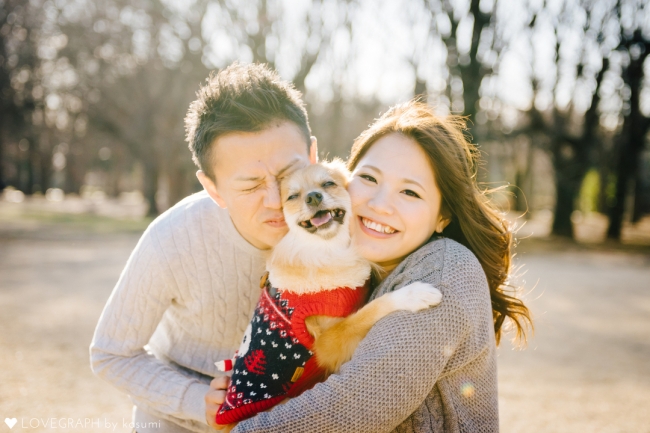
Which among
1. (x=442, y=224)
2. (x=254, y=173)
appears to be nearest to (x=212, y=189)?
(x=254, y=173)

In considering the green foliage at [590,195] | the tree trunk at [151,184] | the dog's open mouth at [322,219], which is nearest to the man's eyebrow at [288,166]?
the dog's open mouth at [322,219]

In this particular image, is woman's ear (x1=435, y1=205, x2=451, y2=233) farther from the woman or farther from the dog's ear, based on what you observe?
the dog's ear

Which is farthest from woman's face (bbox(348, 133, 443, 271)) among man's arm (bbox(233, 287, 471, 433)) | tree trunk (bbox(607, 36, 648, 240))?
tree trunk (bbox(607, 36, 648, 240))

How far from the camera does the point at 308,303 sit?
243 cm

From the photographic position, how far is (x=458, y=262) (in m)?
2.10

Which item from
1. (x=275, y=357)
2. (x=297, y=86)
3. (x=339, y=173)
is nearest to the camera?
(x=275, y=357)

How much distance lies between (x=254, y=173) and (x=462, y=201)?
3.86ft

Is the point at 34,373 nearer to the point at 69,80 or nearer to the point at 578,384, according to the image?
the point at 578,384

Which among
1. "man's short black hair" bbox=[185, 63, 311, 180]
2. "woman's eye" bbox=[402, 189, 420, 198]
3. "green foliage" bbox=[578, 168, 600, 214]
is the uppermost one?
"man's short black hair" bbox=[185, 63, 311, 180]

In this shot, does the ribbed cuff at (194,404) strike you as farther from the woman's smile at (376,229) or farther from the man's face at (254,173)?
the woman's smile at (376,229)

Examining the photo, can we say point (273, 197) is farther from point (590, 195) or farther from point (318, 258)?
point (590, 195)

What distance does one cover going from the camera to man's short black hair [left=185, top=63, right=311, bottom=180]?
2.55 metres

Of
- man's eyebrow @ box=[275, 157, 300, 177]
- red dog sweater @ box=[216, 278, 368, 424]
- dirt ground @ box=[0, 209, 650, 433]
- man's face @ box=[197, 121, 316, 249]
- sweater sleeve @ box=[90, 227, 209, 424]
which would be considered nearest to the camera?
red dog sweater @ box=[216, 278, 368, 424]

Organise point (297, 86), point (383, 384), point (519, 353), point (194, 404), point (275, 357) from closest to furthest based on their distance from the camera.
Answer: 1. point (383, 384)
2. point (275, 357)
3. point (194, 404)
4. point (519, 353)
5. point (297, 86)
